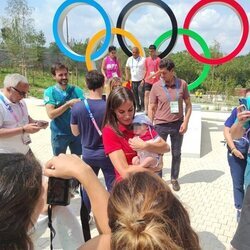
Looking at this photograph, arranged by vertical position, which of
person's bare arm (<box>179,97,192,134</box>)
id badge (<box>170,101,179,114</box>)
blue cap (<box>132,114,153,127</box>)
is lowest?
person's bare arm (<box>179,97,192,134</box>)

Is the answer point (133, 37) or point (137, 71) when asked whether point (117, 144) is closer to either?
point (137, 71)

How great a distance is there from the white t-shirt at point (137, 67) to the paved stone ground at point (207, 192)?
2.51 m

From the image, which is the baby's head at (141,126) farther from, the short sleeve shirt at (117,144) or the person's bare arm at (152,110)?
the person's bare arm at (152,110)

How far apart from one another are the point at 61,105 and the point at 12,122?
86 centimetres

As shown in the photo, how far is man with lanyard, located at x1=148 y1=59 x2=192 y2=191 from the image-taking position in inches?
169

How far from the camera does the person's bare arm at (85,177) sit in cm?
128

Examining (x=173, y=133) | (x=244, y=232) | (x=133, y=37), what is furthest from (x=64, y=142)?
(x=133, y=37)

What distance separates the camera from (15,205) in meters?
0.99

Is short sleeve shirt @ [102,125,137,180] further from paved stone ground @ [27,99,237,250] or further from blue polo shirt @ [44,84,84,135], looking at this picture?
blue polo shirt @ [44,84,84,135]

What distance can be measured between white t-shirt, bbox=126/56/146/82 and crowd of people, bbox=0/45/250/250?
4589mm

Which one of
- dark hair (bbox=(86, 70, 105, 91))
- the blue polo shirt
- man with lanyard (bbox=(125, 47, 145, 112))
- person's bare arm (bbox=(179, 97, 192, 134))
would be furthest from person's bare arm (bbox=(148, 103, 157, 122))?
man with lanyard (bbox=(125, 47, 145, 112))

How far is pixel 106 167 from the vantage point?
2.99 m

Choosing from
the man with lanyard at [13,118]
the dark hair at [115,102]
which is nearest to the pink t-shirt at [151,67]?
the man with lanyard at [13,118]

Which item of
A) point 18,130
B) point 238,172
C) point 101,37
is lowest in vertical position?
point 238,172
